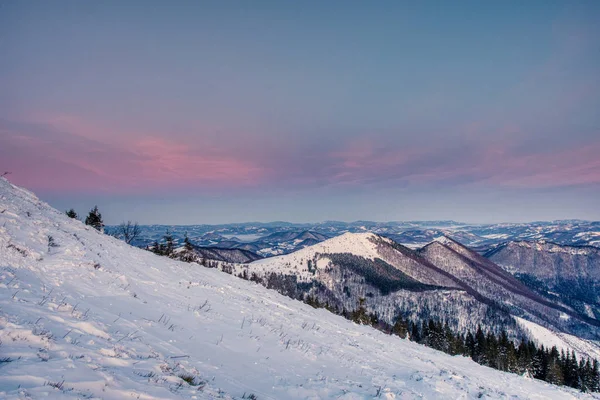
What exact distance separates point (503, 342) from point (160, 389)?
342 feet

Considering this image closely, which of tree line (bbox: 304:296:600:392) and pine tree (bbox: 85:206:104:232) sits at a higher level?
pine tree (bbox: 85:206:104:232)

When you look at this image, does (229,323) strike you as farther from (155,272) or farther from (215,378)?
(155,272)

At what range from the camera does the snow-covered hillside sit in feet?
20.0

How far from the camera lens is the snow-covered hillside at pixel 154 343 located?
20.0 ft

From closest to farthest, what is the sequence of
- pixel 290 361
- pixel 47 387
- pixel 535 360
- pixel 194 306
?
pixel 47 387, pixel 290 361, pixel 194 306, pixel 535 360

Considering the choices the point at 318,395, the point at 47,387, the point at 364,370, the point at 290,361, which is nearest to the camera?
the point at 47,387

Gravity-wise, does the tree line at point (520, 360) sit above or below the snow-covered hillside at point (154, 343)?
below

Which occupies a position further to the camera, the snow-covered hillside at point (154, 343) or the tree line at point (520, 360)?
the tree line at point (520, 360)

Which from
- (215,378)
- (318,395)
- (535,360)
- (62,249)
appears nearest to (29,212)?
(62,249)

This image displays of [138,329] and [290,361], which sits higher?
[138,329]

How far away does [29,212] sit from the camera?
22219mm

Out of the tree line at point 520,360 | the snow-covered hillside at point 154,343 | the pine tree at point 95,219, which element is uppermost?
the pine tree at point 95,219

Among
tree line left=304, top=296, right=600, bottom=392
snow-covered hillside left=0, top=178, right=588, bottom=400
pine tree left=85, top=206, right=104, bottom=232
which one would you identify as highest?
pine tree left=85, top=206, right=104, bottom=232

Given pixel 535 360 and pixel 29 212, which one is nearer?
pixel 29 212
